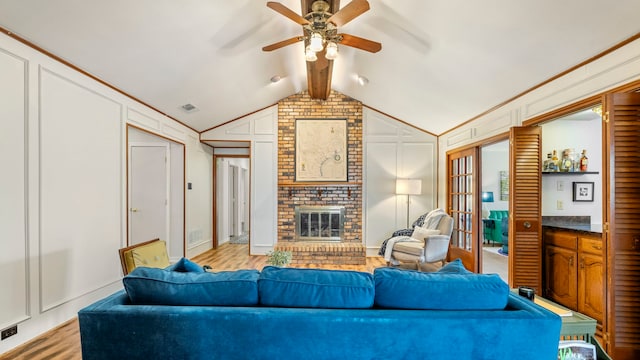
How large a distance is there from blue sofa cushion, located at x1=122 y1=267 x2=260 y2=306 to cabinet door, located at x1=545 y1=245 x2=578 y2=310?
10.1 ft

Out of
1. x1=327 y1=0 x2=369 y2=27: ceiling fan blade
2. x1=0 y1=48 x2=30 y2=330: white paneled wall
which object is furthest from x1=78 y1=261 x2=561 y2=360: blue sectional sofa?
x1=327 y1=0 x2=369 y2=27: ceiling fan blade

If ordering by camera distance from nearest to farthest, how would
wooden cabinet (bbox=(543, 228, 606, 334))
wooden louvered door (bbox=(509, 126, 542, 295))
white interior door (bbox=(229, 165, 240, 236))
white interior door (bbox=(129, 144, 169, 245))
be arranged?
wooden cabinet (bbox=(543, 228, 606, 334)) → wooden louvered door (bbox=(509, 126, 542, 295)) → white interior door (bbox=(129, 144, 169, 245)) → white interior door (bbox=(229, 165, 240, 236))

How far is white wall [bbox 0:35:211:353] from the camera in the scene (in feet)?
7.24

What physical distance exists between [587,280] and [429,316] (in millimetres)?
2374

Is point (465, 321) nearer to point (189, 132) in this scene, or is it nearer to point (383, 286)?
point (383, 286)

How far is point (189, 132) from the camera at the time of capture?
5.20 metres

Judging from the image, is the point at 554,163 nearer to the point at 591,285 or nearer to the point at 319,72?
the point at 591,285

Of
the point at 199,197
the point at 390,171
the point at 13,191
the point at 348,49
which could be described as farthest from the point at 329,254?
the point at 13,191

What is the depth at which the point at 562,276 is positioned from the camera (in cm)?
295

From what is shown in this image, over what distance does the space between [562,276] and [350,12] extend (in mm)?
3220

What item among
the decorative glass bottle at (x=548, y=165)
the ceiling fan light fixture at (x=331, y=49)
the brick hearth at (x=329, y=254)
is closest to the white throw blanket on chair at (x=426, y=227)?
the brick hearth at (x=329, y=254)

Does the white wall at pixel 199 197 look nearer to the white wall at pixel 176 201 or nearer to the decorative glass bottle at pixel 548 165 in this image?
the white wall at pixel 176 201

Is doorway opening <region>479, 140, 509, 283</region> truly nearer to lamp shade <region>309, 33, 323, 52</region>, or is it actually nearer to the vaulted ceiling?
the vaulted ceiling

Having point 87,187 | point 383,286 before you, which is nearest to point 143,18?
point 87,187
